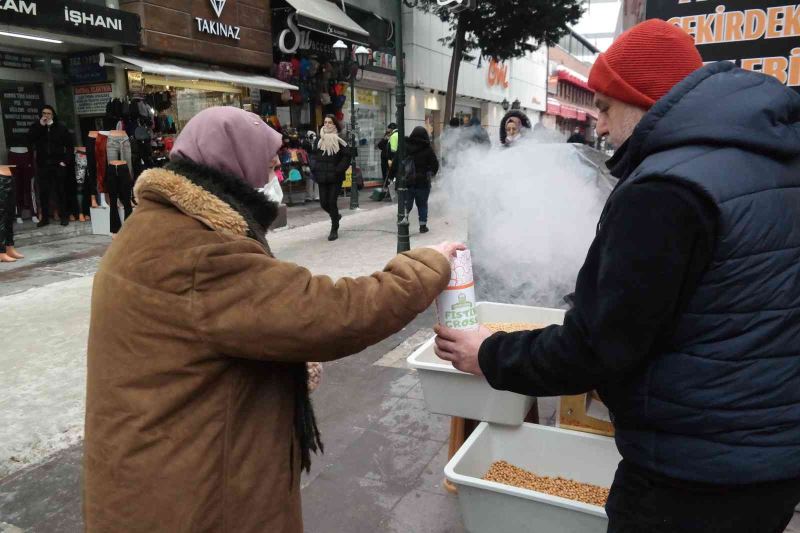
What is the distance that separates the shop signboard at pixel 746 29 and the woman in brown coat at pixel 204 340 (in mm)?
3435

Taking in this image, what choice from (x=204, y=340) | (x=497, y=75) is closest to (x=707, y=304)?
(x=204, y=340)

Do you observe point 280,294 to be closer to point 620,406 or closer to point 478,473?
point 620,406

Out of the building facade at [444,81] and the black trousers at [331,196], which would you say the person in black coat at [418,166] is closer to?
the black trousers at [331,196]

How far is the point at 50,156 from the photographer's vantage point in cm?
1065

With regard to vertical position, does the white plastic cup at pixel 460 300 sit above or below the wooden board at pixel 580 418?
above

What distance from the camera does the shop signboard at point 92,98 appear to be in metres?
11.4

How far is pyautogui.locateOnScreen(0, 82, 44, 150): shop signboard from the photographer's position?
36.0ft

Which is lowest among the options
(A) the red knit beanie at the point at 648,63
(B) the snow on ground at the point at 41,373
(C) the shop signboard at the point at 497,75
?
(B) the snow on ground at the point at 41,373

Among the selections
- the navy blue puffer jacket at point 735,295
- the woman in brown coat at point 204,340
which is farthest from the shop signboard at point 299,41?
the navy blue puffer jacket at point 735,295

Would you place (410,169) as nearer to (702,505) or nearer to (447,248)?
(447,248)

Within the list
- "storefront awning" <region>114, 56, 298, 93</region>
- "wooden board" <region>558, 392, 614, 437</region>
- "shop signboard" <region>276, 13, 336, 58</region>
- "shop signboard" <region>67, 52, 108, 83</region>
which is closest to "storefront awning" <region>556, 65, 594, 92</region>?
"shop signboard" <region>276, 13, 336, 58</region>

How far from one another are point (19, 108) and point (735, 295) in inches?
505

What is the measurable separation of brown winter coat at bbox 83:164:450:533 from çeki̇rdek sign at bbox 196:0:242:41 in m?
12.5

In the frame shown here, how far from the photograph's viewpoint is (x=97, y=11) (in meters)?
10.2
